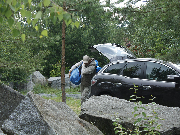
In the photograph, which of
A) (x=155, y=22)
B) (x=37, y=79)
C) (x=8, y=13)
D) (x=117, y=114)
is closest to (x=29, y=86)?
(x=37, y=79)

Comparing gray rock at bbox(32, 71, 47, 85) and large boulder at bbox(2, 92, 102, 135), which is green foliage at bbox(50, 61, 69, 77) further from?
large boulder at bbox(2, 92, 102, 135)

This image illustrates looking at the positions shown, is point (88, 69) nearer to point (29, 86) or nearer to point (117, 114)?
point (117, 114)

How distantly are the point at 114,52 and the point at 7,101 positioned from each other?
5531 mm

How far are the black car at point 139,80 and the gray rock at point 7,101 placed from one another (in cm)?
424

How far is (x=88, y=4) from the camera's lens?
7.52 meters

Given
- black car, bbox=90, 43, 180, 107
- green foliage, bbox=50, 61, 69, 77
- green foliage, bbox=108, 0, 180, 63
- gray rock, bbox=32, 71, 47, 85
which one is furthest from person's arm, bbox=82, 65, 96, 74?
green foliage, bbox=50, 61, 69, 77

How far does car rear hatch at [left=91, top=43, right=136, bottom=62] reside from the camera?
28.1ft

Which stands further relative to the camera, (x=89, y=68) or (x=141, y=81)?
(x=89, y=68)

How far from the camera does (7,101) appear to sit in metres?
3.81

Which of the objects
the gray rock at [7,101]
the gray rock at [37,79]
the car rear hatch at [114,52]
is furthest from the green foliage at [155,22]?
the gray rock at [37,79]

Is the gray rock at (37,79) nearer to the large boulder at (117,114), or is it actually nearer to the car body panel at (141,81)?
the car body panel at (141,81)

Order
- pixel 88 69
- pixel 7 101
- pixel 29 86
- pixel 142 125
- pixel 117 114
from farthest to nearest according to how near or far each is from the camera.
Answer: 1. pixel 29 86
2. pixel 88 69
3. pixel 117 114
4. pixel 142 125
5. pixel 7 101

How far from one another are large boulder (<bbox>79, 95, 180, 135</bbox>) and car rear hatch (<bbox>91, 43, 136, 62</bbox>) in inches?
96.0

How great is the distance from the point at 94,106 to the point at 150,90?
214 cm
